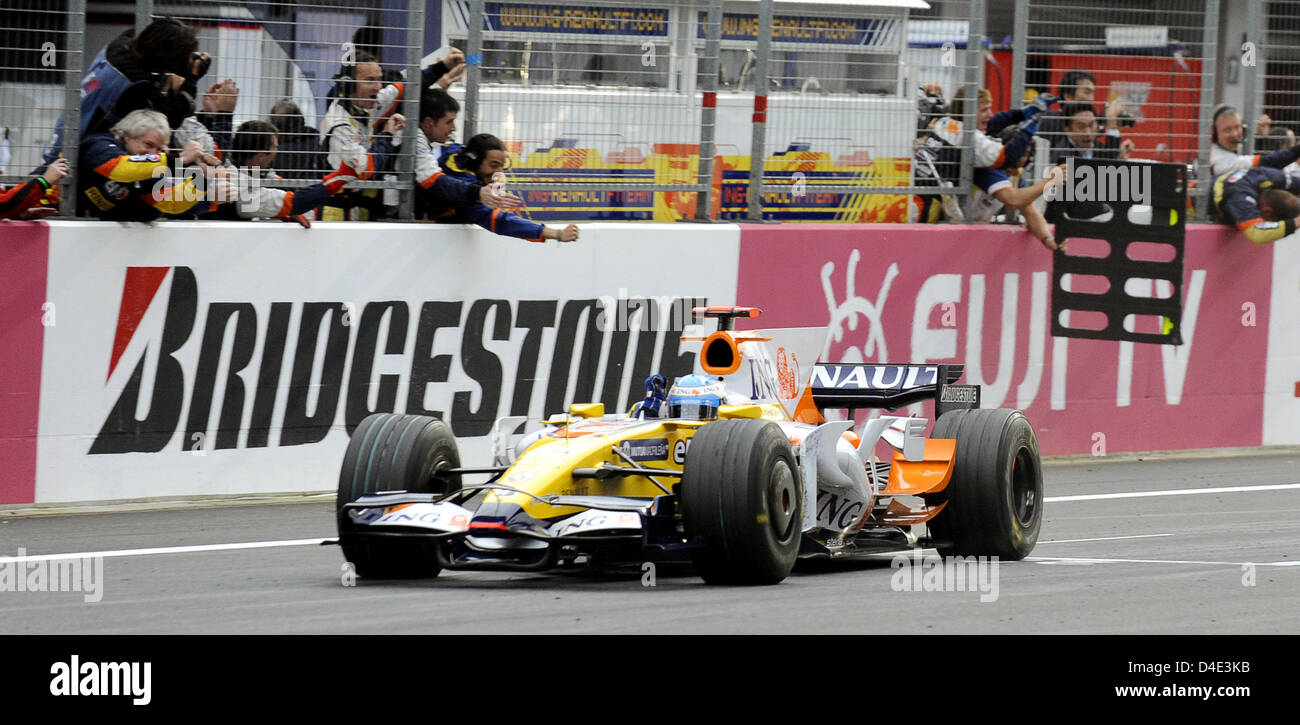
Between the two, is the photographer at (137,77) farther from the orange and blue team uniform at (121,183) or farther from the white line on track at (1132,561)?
the white line on track at (1132,561)

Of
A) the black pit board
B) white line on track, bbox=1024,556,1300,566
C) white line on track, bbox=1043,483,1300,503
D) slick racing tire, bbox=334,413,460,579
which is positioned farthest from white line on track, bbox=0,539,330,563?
the black pit board

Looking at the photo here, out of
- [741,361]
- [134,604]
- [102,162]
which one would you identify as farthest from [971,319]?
[134,604]

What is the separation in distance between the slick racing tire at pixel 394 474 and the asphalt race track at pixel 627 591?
0.11m

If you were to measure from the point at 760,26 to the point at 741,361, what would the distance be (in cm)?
Answer: 470

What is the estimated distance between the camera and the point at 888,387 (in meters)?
9.30

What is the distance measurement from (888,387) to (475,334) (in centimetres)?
304

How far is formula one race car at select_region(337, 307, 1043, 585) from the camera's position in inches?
282

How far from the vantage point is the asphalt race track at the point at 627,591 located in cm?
645

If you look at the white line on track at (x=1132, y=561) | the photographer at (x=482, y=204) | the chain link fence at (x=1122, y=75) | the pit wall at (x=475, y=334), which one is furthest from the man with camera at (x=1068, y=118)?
the white line on track at (x=1132, y=561)

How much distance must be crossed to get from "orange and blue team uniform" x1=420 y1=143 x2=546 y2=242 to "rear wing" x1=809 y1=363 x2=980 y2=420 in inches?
99.5

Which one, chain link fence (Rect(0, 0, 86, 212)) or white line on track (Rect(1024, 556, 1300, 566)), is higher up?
chain link fence (Rect(0, 0, 86, 212))

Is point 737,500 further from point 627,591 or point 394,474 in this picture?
point 394,474

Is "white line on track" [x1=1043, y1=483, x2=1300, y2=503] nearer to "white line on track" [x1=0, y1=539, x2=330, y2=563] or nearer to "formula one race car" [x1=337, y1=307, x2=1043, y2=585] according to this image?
"formula one race car" [x1=337, y1=307, x2=1043, y2=585]

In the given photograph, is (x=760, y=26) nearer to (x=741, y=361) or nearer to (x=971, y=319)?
(x=971, y=319)
